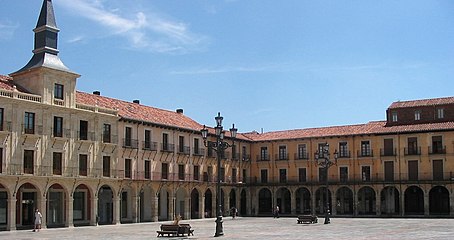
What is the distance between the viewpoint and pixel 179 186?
57.4 metres

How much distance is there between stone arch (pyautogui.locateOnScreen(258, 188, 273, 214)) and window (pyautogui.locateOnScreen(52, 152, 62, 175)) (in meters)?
30.4

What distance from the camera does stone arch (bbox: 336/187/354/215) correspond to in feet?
220

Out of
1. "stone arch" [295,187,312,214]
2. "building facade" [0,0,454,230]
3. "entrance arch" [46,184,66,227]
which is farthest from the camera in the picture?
"stone arch" [295,187,312,214]

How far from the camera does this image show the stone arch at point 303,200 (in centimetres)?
6900

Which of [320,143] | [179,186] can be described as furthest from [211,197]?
[320,143]

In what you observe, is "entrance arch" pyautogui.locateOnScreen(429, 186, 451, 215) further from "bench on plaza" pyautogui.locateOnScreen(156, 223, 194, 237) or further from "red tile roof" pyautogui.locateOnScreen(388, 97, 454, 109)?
"bench on plaza" pyautogui.locateOnScreen(156, 223, 194, 237)

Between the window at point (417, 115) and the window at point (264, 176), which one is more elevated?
the window at point (417, 115)

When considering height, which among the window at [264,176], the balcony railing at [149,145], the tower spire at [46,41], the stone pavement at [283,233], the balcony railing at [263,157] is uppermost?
the tower spire at [46,41]

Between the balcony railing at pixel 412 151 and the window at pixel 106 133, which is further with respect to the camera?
the balcony railing at pixel 412 151

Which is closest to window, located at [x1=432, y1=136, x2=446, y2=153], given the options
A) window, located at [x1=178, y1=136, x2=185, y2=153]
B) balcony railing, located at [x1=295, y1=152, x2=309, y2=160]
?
balcony railing, located at [x1=295, y1=152, x2=309, y2=160]

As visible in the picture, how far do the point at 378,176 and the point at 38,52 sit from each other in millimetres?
34987

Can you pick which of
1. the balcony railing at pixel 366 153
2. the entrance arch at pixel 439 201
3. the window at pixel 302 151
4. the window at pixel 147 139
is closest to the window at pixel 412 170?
the entrance arch at pixel 439 201

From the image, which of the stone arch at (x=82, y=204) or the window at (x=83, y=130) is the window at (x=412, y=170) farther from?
the window at (x=83, y=130)

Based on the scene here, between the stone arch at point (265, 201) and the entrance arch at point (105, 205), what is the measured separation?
22798 mm
